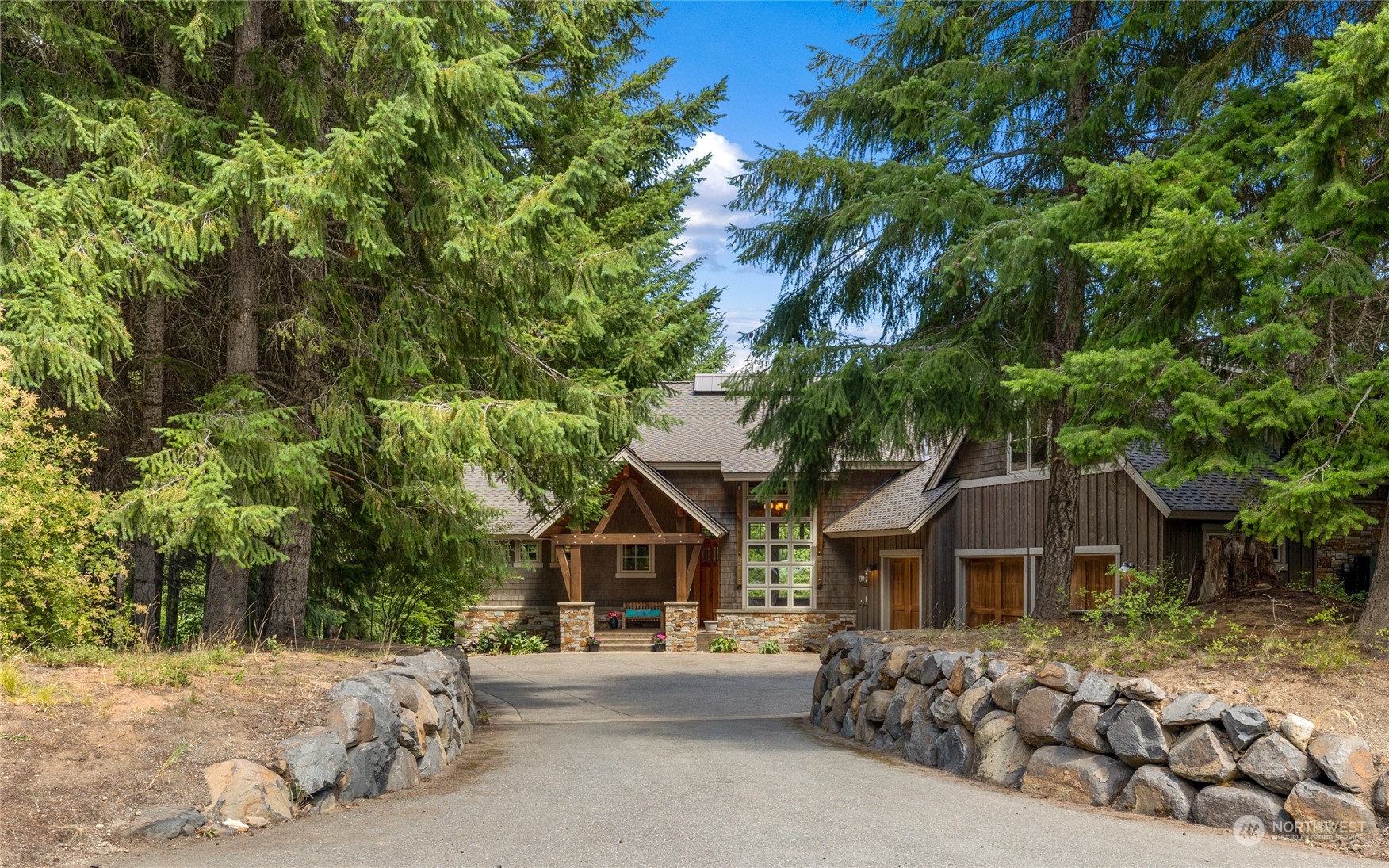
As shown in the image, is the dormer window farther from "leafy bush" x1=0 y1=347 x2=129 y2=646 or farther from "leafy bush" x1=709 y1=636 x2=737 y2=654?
"leafy bush" x1=0 y1=347 x2=129 y2=646

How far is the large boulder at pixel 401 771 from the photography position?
7492mm

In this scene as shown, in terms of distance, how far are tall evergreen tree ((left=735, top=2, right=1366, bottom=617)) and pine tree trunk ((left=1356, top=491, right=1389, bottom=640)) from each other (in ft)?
9.52

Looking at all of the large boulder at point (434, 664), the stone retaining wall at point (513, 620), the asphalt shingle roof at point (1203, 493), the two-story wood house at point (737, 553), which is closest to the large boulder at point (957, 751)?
the large boulder at point (434, 664)

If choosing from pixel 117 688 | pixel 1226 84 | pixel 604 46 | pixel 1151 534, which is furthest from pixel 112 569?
pixel 1151 534

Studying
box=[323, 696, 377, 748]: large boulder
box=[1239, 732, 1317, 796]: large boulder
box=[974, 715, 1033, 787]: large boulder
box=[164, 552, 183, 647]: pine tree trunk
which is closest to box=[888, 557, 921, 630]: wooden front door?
box=[974, 715, 1033, 787]: large boulder

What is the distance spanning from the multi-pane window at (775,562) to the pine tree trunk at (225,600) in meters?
14.9

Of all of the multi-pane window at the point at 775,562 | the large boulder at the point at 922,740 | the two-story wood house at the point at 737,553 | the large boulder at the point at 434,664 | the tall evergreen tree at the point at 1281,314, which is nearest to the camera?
the tall evergreen tree at the point at 1281,314

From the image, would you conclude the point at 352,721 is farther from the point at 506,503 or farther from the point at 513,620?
the point at 506,503

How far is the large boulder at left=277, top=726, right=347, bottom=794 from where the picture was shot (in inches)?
257

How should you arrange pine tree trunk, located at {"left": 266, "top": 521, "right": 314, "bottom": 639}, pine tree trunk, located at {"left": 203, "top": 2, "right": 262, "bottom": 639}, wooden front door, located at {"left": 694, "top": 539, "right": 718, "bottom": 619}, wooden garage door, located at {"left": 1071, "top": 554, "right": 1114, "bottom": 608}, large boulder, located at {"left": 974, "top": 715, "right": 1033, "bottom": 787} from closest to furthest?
large boulder, located at {"left": 974, "top": 715, "right": 1033, "bottom": 787}, pine tree trunk, located at {"left": 203, "top": 2, "right": 262, "bottom": 639}, pine tree trunk, located at {"left": 266, "top": 521, "right": 314, "bottom": 639}, wooden garage door, located at {"left": 1071, "top": 554, "right": 1114, "bottom": 608}, wooden front door, located at {"left": 694, "top": 539, "right": 718, "bottom": 619}

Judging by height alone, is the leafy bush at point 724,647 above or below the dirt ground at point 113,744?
below

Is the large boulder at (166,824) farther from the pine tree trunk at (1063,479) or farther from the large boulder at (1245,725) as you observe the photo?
the pine tree trunk at (1063,479)

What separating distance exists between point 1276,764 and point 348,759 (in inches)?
231

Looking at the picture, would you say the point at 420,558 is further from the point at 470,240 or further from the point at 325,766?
the point at 325,766
